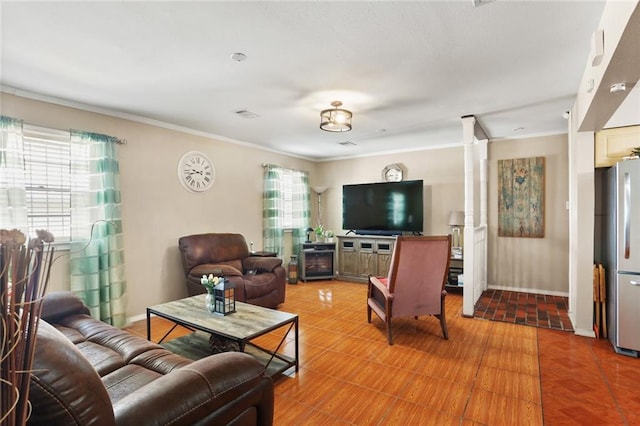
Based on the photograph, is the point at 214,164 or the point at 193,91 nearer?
the point at 193,91

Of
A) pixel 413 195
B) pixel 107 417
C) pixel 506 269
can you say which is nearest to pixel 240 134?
pixel 413 195

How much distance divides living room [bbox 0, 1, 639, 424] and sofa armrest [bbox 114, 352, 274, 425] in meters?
2.87

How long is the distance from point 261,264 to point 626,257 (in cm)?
384

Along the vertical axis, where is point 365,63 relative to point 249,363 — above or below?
above

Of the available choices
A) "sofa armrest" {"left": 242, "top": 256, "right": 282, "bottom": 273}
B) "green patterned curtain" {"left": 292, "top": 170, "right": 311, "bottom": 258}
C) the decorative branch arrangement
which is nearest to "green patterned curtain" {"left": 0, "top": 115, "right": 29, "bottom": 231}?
"sofa armrest" {"left": 242, "top": 256, "right": 282, "bottom": 273}

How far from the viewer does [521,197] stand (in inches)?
194

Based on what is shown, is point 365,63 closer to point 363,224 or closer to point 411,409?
point 411,409

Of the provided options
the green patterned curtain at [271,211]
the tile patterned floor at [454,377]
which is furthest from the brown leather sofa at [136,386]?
the green patterned curtain at [271,211]

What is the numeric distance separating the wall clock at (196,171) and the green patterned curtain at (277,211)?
3.64 feet

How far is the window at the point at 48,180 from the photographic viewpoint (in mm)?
3025

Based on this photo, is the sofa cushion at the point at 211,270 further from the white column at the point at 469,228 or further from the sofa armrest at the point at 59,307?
the white column at the point at 469,228

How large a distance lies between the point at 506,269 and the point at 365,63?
426 centimetres

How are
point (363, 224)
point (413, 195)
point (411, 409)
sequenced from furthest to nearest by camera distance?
1. point (363, 224)
2. point (413, 195)
3. point (411, 409)

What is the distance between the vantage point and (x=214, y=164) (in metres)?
4.80
